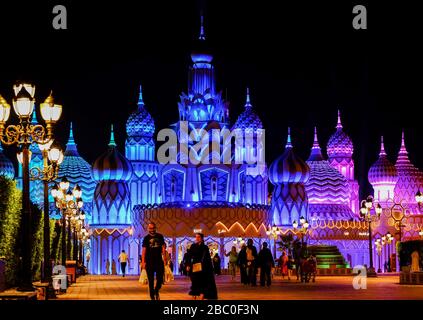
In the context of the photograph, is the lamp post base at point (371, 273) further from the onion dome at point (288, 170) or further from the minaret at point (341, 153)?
the minaret at point (341, 153)

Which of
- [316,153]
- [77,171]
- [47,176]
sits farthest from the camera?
[316,153]

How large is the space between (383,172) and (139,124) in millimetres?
31745

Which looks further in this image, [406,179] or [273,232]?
[406,179]

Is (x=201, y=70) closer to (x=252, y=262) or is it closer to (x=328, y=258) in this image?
(x=328, y=258)

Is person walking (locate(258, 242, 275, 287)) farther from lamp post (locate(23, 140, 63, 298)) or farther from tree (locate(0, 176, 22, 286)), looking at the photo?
lamp post (locate(23, 140, 63, 298))

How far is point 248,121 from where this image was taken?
10288 cm

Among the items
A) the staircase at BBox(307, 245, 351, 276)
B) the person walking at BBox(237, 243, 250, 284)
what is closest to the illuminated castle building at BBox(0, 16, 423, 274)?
the staircase at BBox(307, 245, 351, 276)

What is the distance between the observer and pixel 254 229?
290 feet

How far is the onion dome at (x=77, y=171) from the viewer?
11156 centimetres

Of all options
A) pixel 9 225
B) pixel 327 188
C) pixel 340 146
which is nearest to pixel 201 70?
pixel 327 188

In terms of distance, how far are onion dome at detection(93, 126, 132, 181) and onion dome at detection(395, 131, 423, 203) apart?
40112 millimetres
